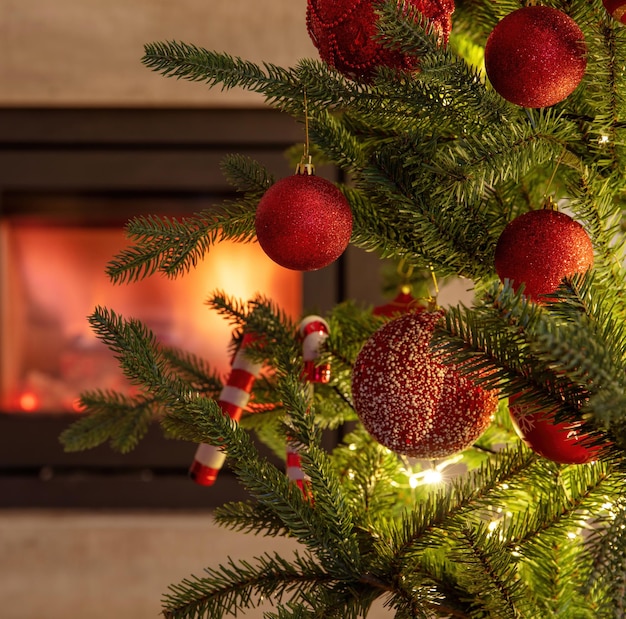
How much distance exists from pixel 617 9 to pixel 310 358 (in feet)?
0.99

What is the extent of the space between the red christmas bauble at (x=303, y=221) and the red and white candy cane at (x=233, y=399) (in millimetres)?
170

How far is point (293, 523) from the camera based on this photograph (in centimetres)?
38

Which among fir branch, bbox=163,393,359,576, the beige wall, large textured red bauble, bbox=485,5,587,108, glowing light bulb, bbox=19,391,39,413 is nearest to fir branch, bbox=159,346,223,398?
fir branch, bbox=163,393,359,576

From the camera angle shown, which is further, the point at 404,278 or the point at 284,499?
the point at 404,278

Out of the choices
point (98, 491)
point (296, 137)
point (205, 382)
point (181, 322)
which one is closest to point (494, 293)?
point (205, 382)

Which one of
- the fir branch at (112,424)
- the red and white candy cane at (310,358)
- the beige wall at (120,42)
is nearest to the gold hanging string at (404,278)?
the red and white candy cane at (310,358)

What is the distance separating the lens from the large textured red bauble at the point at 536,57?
35cm

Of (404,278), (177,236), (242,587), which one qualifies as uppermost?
(404,278)

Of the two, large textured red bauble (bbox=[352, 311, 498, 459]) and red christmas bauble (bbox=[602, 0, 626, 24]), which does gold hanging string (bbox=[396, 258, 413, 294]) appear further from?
red christmas bauble (bbox=[602, 0, 626, 24])

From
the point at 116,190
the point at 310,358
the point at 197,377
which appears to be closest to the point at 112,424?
the point at 197,377

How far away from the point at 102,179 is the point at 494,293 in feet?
4.15

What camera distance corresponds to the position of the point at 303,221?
0.39 m

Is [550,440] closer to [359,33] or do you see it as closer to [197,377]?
[359,33]

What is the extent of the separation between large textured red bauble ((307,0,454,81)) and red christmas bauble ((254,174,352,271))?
7cm
